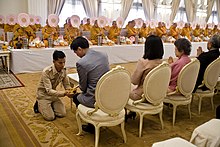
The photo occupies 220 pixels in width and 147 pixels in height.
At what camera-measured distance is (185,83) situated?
8.98 feet

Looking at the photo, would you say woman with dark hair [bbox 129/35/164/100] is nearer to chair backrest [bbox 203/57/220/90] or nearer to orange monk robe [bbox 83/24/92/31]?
chair backrest [bbox 203/57/220/90]

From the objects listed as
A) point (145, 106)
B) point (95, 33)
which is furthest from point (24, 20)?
point (145, 106)

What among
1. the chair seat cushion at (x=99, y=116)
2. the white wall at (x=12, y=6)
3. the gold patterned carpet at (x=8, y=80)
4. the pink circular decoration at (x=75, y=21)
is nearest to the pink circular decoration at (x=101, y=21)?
the pink circular decoration at (x=75, y=21)

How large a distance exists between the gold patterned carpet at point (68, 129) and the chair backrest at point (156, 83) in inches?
17.1

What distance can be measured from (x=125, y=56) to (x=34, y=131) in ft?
14.8

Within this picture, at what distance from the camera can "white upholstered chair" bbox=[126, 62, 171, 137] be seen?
2.36m

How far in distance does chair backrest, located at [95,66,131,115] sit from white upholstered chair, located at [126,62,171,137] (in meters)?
0.27

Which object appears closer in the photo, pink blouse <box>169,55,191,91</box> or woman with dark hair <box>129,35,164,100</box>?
woman with dark hair <box>129,35,164,100</box>

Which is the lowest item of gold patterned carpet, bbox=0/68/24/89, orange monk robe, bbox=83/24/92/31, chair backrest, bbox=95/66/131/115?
gold patterned carpet, bbox=0/68/24/89

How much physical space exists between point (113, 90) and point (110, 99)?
9 cm

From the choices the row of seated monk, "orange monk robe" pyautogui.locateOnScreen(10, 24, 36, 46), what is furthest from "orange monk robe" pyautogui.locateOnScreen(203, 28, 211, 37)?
"orange monk robe" pyautogui.locateOnScreen(10, 24, 36, 46)

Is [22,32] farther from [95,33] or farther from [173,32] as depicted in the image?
[173,32]

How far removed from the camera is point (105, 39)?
6.52 meters

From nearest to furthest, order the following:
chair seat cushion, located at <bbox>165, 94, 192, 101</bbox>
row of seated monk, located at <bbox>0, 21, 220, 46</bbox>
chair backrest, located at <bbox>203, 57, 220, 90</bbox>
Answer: chair seat cushion, located at <bbox>165, 94, 192, 101</bbox> → chair backrest, located at <bbox>203, 57, 220, 90</bbox> → row of seated monk, located at <bbox>0, 21, 220, 46</bbox>
